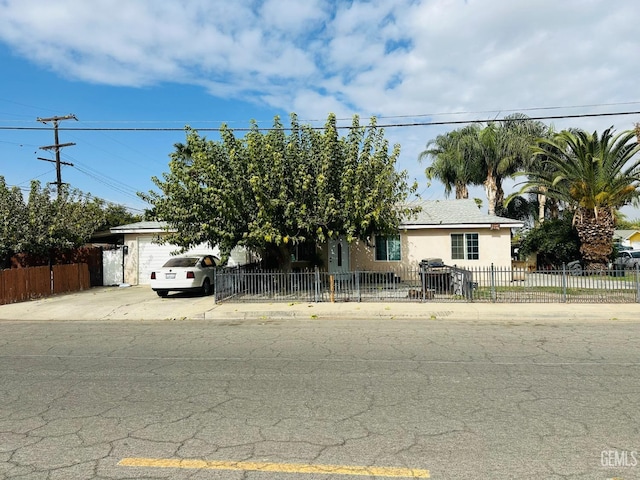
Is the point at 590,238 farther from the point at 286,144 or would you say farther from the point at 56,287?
the point at 56,287

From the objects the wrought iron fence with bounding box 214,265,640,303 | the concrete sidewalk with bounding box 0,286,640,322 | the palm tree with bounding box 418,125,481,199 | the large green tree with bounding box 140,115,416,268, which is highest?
the palm tree with bounding box 418,125,481,199

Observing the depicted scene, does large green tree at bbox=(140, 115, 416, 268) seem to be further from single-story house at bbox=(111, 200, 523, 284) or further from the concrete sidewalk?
single-story house at bbox=(111, 200, 523, 284)

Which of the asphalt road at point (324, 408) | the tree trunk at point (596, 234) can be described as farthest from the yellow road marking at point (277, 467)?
the tree trunk at point (596, 234)

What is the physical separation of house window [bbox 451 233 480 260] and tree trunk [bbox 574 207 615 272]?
496cm

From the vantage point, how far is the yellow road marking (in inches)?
133

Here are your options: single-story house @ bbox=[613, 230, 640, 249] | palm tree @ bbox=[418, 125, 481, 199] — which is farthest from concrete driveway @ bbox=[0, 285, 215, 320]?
single-story house @ bbox=[613, 230, 640, 249]

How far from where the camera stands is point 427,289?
A: 14438mm

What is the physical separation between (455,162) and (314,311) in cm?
2095

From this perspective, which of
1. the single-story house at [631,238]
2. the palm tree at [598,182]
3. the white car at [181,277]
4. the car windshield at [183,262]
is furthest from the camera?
the single-story house at [631,238]

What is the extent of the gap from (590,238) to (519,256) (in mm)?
7324

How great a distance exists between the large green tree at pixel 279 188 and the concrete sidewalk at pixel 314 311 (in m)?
2.20

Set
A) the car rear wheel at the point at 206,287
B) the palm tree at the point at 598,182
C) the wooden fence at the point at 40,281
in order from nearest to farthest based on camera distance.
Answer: the wooden fence at the point at 40,281, the car rear wheel at the point at 206,287, the palm tree at the point at 598,182

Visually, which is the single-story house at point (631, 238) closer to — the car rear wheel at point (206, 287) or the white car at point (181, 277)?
the car rear wheel at point (206, 287)

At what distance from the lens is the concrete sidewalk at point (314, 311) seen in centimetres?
1156
